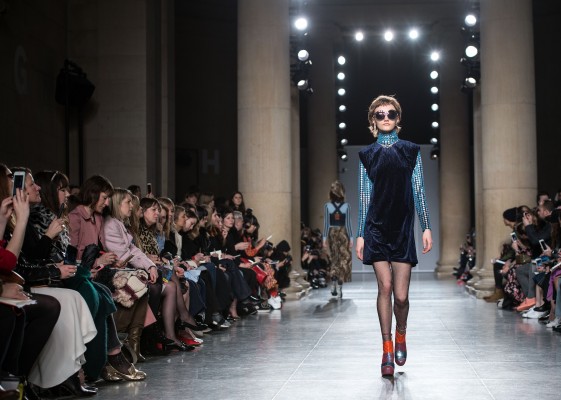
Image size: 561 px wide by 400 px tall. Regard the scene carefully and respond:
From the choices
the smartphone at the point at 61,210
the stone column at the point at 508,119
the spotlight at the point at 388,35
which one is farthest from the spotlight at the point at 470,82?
the smartphone at the point at 61,210

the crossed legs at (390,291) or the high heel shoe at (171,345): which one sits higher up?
the crossed legs at (390,291)

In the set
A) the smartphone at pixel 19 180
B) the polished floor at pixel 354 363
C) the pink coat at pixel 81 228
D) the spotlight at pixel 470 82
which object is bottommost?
the polished floor at pixel 354 363

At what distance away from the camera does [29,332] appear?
20.1 ft

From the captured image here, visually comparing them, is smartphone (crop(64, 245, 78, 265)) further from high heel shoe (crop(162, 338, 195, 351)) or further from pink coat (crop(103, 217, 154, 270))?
high heel shoe (crop(162, 338, 195, 351))

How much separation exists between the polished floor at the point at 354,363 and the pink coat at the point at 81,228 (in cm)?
110

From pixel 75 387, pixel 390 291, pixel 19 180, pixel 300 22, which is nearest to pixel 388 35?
pixel 300 22

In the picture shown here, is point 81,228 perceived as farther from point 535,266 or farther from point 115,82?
point 115,82

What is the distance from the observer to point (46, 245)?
6.58 m

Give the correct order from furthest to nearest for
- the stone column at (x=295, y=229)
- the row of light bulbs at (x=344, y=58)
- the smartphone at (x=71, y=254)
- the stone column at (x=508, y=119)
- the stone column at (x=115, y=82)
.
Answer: the row of light bulbs at (x=344, y=58), the stone column at (x=295, y=229), the stone column at (x=115, y=82), the stone column at (x=508, y=119), the smartphone at (x=71, y=254)

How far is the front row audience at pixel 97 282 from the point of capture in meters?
6.11

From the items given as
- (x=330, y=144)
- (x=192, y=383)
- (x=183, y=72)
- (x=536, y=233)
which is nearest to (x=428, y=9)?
(x=330, y=144)

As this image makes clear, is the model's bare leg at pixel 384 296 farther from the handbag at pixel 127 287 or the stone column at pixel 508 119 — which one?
the stone column at pixel 508 119

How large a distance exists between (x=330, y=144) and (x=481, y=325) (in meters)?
18.8

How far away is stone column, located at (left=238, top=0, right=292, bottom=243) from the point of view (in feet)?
53.6
